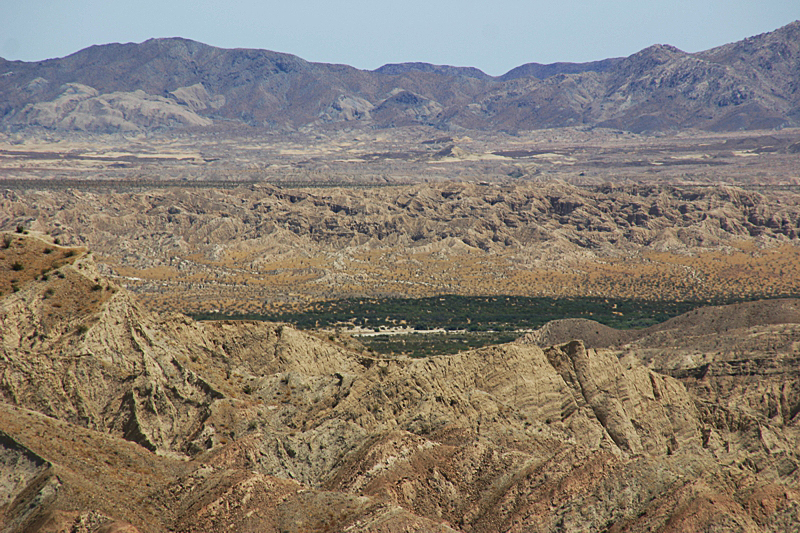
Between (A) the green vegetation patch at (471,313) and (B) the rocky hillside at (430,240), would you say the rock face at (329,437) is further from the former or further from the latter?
(B) the rocky hillside at (430,240)

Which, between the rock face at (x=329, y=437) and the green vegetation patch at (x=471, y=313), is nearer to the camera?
the rock face at (x=329, y=437)

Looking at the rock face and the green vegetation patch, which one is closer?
the rock face

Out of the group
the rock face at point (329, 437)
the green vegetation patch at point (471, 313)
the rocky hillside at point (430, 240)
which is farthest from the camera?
the rocky hillside at point (430, 240)

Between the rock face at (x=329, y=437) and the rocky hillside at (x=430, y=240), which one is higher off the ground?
the rock face at (x=329, y=437)

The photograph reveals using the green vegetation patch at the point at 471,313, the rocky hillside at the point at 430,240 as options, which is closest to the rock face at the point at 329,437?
the green vegetation patch at the point at 471,313

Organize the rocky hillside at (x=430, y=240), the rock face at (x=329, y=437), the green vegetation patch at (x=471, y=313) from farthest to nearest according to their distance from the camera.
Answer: the rocky hillside at (x=430, y=240), the green vegetation patch at (x=471, y=313), the rock face at (x=329, y=437)

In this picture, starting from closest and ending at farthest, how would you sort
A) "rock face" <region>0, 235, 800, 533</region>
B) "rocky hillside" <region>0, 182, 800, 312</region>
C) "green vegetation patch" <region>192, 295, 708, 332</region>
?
"rock face" <region>0, 235, 800, 533</region>, "green vegetation patch" <region>192, 295, 708, 332</region>, "rocky hillside" <region>0, 182, 800, 312</region>

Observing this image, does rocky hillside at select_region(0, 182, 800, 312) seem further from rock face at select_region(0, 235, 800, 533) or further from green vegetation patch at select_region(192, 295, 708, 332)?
rock face at select_region(0, 235, 800, 533)

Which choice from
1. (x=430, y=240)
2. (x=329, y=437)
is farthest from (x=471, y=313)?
(x=329, y=437)

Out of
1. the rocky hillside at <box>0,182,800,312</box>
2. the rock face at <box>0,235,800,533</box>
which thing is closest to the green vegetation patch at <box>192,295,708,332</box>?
the rocky hillside at <box>0,182,800,312</box>
